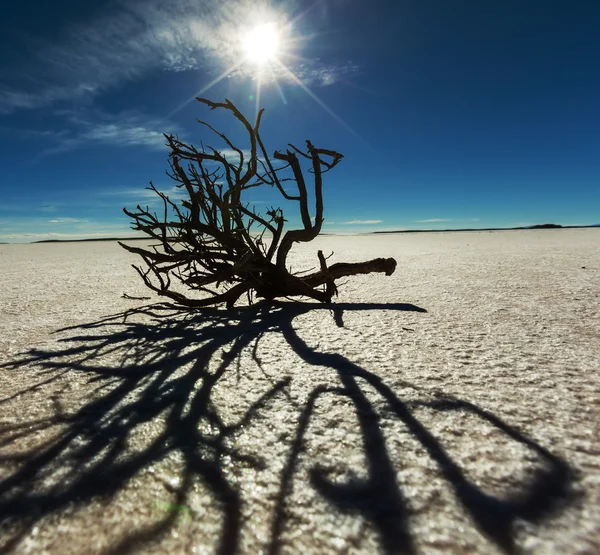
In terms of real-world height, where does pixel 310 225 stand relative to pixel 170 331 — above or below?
above

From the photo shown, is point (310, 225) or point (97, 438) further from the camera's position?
point (310, 225)

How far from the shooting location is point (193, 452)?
778mm

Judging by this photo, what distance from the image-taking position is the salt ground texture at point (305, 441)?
575 millimetres

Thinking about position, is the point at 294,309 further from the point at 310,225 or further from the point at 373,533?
the point at 373,533

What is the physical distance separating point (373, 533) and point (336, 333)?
1137 mm

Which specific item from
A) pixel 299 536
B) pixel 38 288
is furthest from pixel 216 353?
pixel 38 288

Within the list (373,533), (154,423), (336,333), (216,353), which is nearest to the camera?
(373,533)

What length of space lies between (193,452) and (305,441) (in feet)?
0.77

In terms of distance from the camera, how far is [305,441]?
81 centimetres

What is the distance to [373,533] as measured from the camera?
57cm

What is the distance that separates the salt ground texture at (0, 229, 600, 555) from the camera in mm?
575

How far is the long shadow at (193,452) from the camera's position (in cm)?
59

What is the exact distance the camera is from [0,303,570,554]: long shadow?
59 cm

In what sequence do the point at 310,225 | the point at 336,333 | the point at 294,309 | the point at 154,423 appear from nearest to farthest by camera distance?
the point at 154,423 < the point at 336,333 < the point at 294,309 < the point at 310,225
